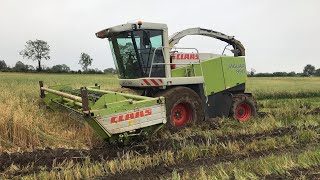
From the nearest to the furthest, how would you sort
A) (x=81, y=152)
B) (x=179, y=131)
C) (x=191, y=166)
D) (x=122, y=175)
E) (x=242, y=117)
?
(x=122, y=175) < (x=191, y=166) < (x=81, y=152) < (x=179, y=131) < (x=242, y=117)

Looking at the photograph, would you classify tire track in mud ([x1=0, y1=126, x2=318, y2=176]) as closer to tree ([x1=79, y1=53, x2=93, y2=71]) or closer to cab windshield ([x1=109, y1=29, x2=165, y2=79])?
cab windshield ([x1=109, y1=29, x2=165, y2=79])

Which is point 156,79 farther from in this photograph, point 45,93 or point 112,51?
point 45,93

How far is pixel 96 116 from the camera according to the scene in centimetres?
512

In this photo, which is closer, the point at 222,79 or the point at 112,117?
the point at 112,117

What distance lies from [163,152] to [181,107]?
2.11 metres

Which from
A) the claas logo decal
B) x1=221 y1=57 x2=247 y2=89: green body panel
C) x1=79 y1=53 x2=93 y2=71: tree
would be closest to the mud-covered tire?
x1=221 y1=57 x2=247 y2=89: green body panel

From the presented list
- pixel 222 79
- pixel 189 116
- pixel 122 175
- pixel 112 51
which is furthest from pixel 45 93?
pixel 122 175

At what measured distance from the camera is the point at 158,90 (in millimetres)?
7465

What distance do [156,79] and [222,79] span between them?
6.71 feet

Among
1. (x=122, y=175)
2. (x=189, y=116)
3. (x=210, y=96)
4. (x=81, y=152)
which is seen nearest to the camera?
(x=122, y=175)

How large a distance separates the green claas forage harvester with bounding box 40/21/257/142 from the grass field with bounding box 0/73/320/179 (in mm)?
364

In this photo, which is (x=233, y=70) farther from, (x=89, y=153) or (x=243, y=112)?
(x=89, y=153)

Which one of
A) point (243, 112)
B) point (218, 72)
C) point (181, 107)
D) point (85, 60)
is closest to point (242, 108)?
point (243, 112)

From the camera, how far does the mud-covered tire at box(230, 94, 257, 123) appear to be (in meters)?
8.55
